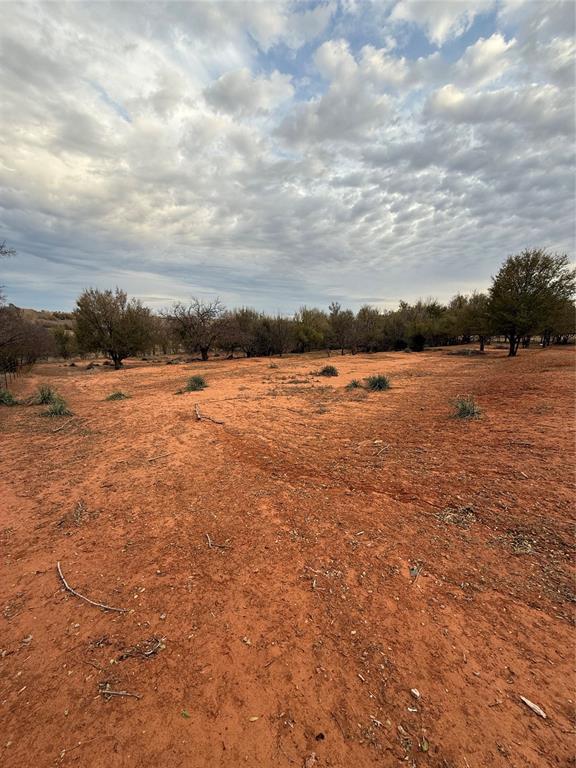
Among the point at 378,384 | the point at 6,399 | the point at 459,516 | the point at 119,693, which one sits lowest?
the point at 119,693

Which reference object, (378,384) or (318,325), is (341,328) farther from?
(378,384)

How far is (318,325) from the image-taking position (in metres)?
41.9

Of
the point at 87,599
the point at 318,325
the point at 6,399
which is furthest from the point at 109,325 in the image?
the point at 87,599

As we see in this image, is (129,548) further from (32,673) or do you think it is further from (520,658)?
(520,658)

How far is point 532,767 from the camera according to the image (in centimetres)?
168

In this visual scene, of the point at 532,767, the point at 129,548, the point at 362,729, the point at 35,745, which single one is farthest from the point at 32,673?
the point at 532,767

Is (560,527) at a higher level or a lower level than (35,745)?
higher

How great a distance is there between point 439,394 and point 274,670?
33.3ft

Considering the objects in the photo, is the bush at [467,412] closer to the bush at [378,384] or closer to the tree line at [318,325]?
the bush at [378,384]

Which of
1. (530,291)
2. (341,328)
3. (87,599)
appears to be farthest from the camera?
(341,328)

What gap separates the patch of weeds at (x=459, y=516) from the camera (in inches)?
147

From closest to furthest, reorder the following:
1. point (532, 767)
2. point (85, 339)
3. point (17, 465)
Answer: point (532, 767)
point (17, 465)
point (85, 339)

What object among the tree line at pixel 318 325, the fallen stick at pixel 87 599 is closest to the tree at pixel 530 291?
the tree line at pixel 318 325

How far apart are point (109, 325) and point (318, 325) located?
24.3 metres
